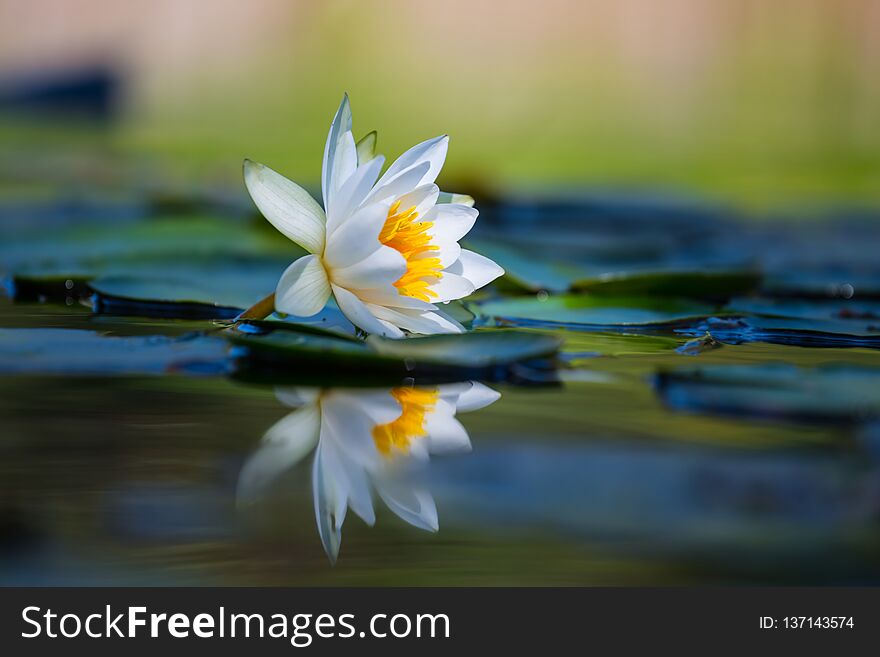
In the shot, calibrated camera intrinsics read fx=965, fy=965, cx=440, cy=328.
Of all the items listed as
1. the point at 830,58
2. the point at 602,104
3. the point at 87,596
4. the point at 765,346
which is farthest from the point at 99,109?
the point at 87,596

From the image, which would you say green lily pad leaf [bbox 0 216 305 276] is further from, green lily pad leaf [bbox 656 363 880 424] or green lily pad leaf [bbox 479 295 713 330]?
green lily pad leaf [bbox 656 363 880 424]

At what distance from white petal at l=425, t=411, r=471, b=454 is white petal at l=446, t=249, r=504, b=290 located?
245 millimetres

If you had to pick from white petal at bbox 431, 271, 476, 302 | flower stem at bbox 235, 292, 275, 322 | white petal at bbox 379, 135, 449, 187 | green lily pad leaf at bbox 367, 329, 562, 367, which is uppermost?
white petal at bbox 379, 135, 449, 187

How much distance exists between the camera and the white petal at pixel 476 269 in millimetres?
1045

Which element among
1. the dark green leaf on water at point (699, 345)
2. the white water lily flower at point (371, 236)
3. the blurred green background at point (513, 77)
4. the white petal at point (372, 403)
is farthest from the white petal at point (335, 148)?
the blurred green background at point (513, 77)

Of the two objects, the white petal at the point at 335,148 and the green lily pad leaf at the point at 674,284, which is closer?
the white petal at the point at 335,148

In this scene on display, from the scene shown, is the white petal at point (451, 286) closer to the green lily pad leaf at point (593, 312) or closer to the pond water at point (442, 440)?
the pond water at point (442, 440)

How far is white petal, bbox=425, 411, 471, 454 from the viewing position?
767mm

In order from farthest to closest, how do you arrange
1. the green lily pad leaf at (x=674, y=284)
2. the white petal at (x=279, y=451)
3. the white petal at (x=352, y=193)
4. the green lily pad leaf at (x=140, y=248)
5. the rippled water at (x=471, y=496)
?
1. the green lily pad leaf at (x=140, y=248)
2. the green lily pad leaf at (x=674, y=284)
3. the white petal at (x=352, y=193)
4. the white petal at (x=279, y=451)
5. the rippled water at (x=471, y=496)

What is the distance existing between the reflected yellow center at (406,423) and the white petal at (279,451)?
0.17 feet

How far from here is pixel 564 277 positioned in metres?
1.47

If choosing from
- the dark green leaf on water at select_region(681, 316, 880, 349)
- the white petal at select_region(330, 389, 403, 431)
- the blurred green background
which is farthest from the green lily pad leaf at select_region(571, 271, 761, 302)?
A: the blurred green background

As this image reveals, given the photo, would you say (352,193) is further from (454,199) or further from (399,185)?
(454,199)

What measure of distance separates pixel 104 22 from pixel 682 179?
8.53 ft
